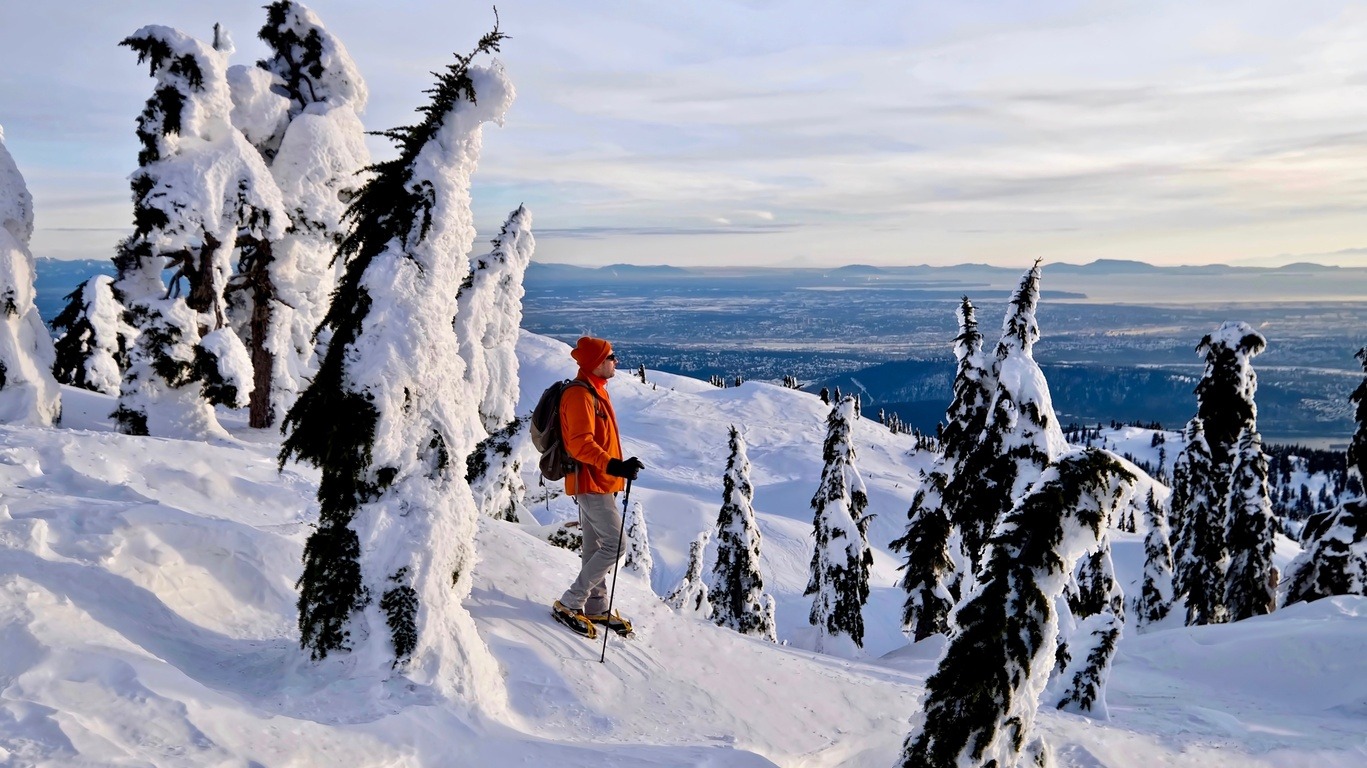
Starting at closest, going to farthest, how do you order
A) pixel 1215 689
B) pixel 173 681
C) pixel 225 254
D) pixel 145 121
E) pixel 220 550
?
pixel 173 681, pixel 220 550, pixel 1215 689, pixel 145 121, pixel 225 254

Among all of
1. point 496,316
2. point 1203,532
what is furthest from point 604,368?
point 1203,532

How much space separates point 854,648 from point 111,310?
3273cm

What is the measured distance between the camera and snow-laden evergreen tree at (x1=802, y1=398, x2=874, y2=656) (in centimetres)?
2677

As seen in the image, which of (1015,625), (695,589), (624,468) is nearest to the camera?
(1015,625)

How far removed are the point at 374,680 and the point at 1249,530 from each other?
28136mm

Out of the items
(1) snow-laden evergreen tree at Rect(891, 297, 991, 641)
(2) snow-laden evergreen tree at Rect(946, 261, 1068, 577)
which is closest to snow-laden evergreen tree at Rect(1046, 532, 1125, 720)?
(2) snow-laden evergreen tree at Rect(946, 261, 1068, 577)

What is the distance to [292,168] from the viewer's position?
74.1 feet

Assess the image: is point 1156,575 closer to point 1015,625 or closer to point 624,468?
point 1015,625

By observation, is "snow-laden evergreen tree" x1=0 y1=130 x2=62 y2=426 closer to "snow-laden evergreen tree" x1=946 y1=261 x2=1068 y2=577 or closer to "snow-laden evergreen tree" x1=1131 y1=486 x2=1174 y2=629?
"snow-laden evergreen tree" x1=946 y1=261 x2=1068 y2=577

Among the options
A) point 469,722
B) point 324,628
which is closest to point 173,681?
point 324,628

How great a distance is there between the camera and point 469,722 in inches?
231

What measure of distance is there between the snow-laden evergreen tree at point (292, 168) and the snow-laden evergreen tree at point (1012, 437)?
17289 millimetres

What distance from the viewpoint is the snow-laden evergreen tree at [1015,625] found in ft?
18.9

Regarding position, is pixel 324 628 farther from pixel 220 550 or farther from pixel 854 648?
pixel 854 648
